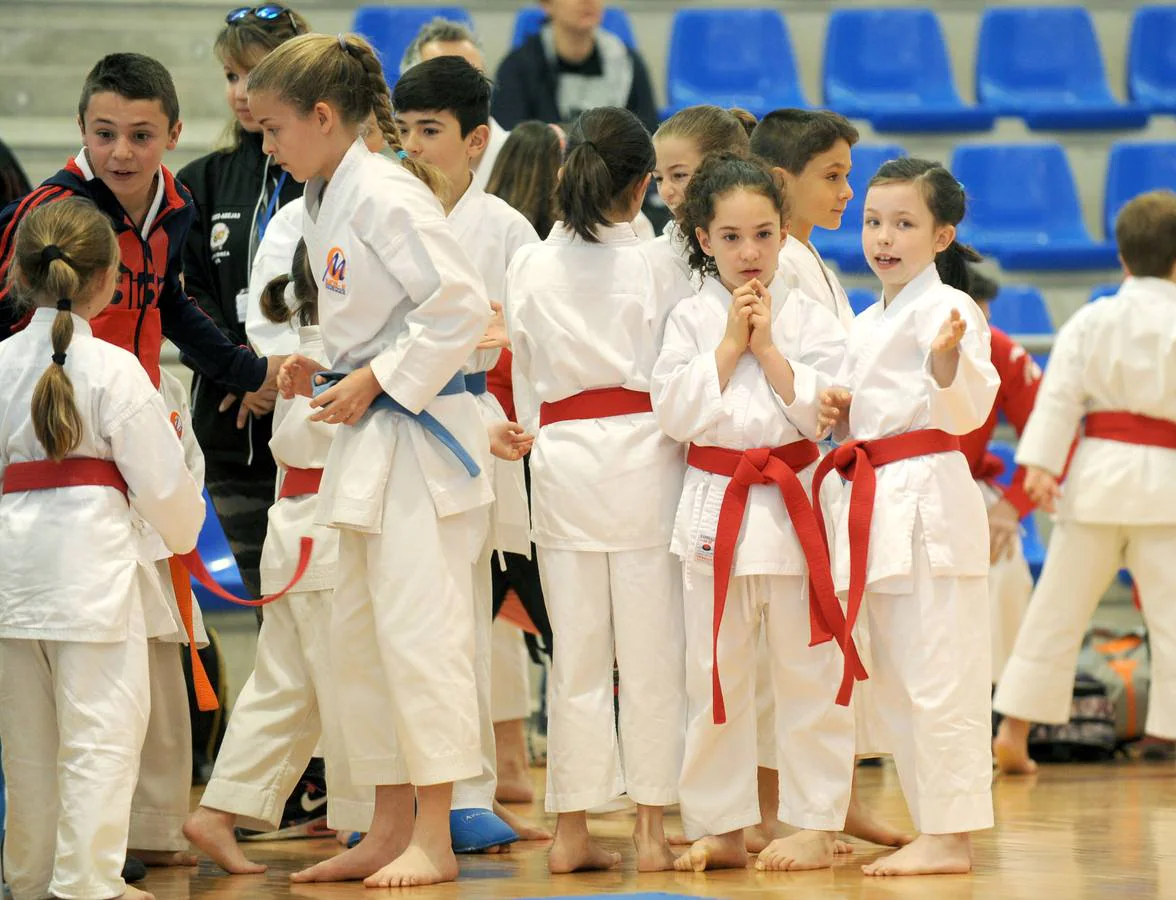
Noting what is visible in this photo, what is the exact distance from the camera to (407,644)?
3.52 m

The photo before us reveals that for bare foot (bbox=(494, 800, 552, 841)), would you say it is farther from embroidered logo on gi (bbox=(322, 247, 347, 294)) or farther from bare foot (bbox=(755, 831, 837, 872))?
embroidered logo on gi (bbox=(322, 247, 347, 294))

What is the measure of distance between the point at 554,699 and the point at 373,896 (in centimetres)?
60

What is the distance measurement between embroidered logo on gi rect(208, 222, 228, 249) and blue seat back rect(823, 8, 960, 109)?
173 inches

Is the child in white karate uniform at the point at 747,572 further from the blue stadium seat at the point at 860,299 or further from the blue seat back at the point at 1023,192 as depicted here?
the blue seat back at the point at 1023,192

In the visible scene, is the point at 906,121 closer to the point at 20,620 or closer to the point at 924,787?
the point at 924,787

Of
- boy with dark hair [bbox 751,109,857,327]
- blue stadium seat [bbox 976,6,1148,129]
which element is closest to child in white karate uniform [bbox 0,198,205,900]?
boy with dark hair [bbox 751,109,857,327]

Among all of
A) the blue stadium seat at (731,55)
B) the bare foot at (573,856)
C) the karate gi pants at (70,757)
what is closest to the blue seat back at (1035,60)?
the blue stadium seat at (731,55)

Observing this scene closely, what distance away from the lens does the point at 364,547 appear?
11.9 ft

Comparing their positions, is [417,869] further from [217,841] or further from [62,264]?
[62,264]

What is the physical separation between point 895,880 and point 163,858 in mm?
1716

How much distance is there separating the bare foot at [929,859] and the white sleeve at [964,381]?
87cm

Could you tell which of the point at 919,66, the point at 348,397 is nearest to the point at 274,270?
the point at 348,397

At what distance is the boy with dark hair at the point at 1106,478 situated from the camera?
5516 millimetres

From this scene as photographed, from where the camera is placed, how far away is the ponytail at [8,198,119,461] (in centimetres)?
336
